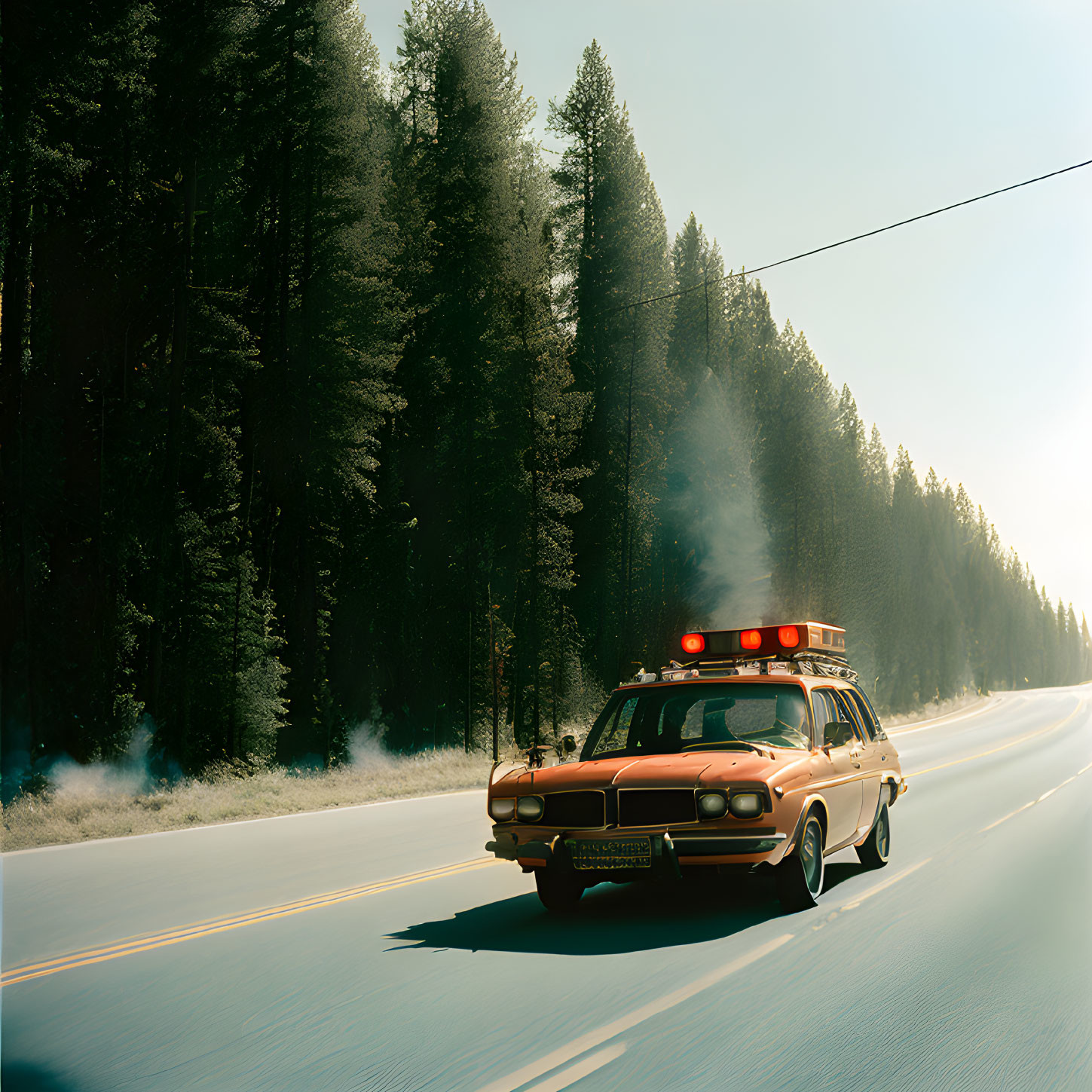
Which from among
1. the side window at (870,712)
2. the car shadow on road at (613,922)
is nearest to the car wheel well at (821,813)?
the car shadow on road at (613,922)

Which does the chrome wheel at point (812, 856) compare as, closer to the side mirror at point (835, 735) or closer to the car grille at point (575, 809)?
the side mirror at point (835, 735)

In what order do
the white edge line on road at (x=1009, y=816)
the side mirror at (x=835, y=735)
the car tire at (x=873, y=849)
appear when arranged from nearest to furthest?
the side mirror at (x=835, y=735) → the car tire at (x=873, y=849) → the white edge line on road at (x=1009, y=816)

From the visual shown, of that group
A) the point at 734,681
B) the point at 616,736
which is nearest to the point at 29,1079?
the point at 616,736

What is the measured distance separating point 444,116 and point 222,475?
17697 mm

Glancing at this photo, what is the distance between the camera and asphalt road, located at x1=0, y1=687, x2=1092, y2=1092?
4895 mm

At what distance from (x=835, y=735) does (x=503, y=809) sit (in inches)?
109

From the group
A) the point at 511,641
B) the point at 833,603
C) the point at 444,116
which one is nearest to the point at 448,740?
the point at 511,641

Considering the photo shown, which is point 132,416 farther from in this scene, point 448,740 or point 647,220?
point 647,220

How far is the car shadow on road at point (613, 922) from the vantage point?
7.22m

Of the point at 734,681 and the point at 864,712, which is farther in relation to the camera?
the point at 864,712

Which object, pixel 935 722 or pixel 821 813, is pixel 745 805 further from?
pixel 935 722

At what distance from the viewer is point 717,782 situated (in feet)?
24.5

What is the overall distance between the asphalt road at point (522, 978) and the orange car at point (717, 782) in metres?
0.45

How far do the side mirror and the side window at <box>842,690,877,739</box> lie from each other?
175 centimetres
